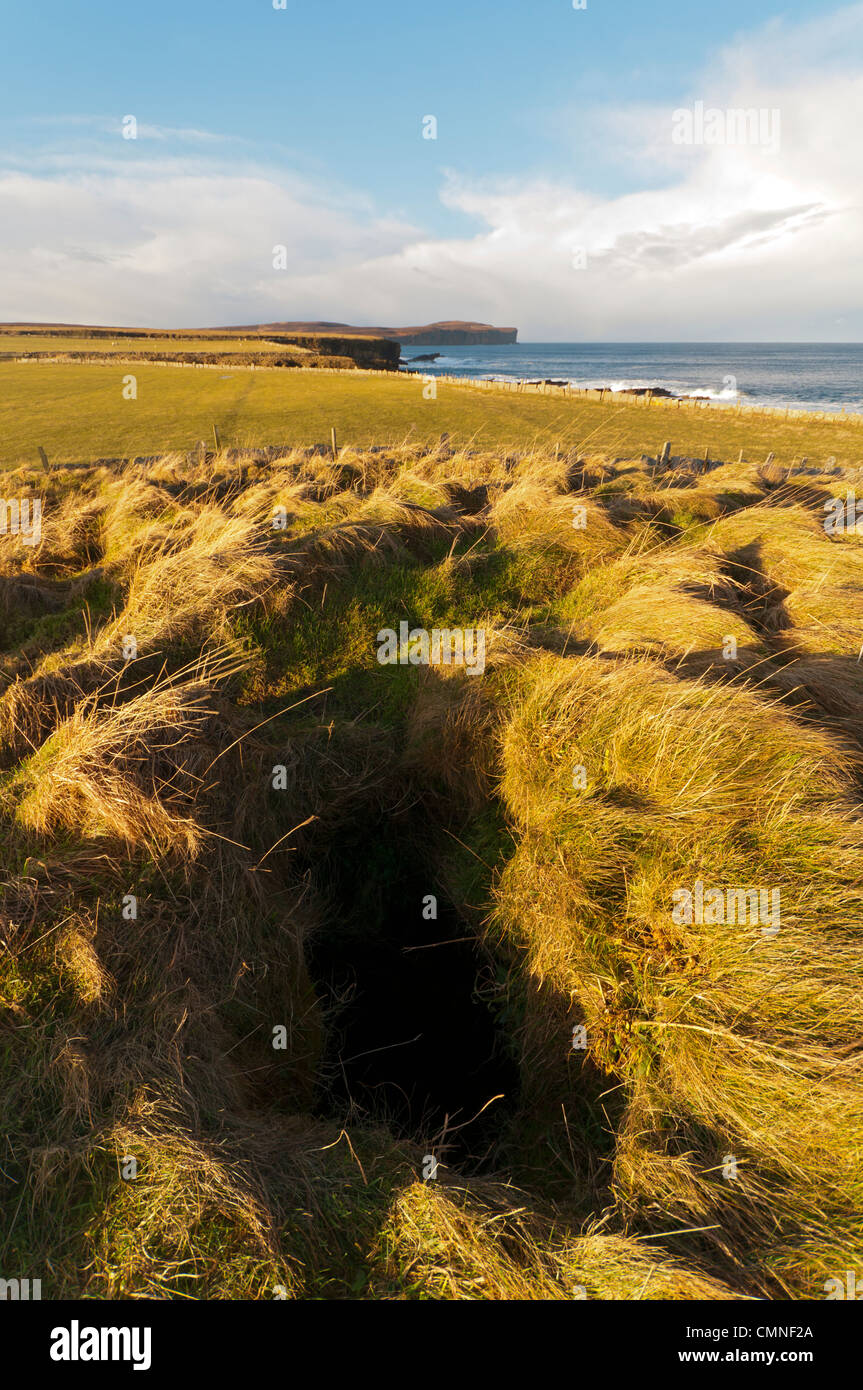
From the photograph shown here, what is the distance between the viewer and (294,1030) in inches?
171

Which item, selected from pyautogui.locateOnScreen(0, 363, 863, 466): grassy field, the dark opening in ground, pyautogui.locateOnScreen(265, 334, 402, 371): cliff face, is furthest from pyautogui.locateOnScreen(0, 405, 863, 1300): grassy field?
pyautogui.locateOnScreen(265, 334, 402, 371): cliff face

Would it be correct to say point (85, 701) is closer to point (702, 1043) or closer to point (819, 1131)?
point (702, 1043)

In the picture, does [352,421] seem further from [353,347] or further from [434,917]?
[353,347]

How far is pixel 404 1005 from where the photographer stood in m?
5.28

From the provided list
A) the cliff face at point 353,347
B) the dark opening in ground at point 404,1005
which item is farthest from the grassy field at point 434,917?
the cliff face at point 353,347

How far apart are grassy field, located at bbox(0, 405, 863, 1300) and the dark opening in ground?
0.04m

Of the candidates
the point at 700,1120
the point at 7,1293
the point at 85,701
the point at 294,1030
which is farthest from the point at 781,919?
the point at 85,701

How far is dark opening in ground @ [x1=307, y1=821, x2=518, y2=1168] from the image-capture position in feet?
14.9

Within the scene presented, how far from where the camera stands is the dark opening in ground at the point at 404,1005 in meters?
4.55

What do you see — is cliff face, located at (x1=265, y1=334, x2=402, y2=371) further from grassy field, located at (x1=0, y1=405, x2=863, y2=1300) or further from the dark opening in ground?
the dark opening in ground

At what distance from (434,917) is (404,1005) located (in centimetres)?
79

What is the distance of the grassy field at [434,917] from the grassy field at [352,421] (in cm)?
1408

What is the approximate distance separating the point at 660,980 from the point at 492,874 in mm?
1711

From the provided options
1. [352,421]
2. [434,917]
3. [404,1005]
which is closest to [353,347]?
[352,421]
